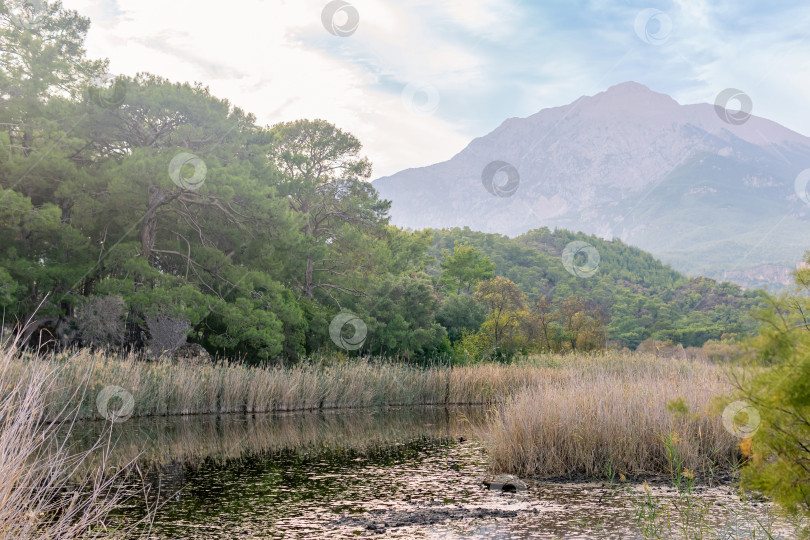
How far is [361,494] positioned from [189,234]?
2139 cm

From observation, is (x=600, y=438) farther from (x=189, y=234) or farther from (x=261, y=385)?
(x=189, y=234)

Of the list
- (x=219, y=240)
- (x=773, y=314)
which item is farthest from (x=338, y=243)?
(x=773, y=314)

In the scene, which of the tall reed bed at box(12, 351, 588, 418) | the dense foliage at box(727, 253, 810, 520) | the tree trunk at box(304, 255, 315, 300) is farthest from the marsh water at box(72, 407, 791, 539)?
the tree trunk at box(304, 255, 315, 300)

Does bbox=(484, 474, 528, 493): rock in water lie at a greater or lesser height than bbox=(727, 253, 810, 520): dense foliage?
lesser

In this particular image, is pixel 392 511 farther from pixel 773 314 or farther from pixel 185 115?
pixel 185 115

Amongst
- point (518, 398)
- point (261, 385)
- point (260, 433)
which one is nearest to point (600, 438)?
point (518, 398)

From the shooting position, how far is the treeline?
22391 millimetres

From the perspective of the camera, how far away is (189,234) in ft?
90.5

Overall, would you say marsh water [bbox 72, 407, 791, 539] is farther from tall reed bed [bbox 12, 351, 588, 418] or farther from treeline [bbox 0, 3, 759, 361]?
treeline [bbox 0, 3, 759, 361]

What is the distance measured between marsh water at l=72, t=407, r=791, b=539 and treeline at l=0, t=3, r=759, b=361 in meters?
8.55

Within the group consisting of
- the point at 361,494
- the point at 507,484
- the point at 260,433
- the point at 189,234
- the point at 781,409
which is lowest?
the point at 260,433

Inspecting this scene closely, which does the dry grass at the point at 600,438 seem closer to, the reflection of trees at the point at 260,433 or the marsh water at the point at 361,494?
the marsh water at the point at 361,494

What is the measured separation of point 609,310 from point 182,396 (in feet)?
185

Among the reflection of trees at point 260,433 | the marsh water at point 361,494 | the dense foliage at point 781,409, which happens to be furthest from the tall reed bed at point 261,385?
the dense foliage at point 781,409
